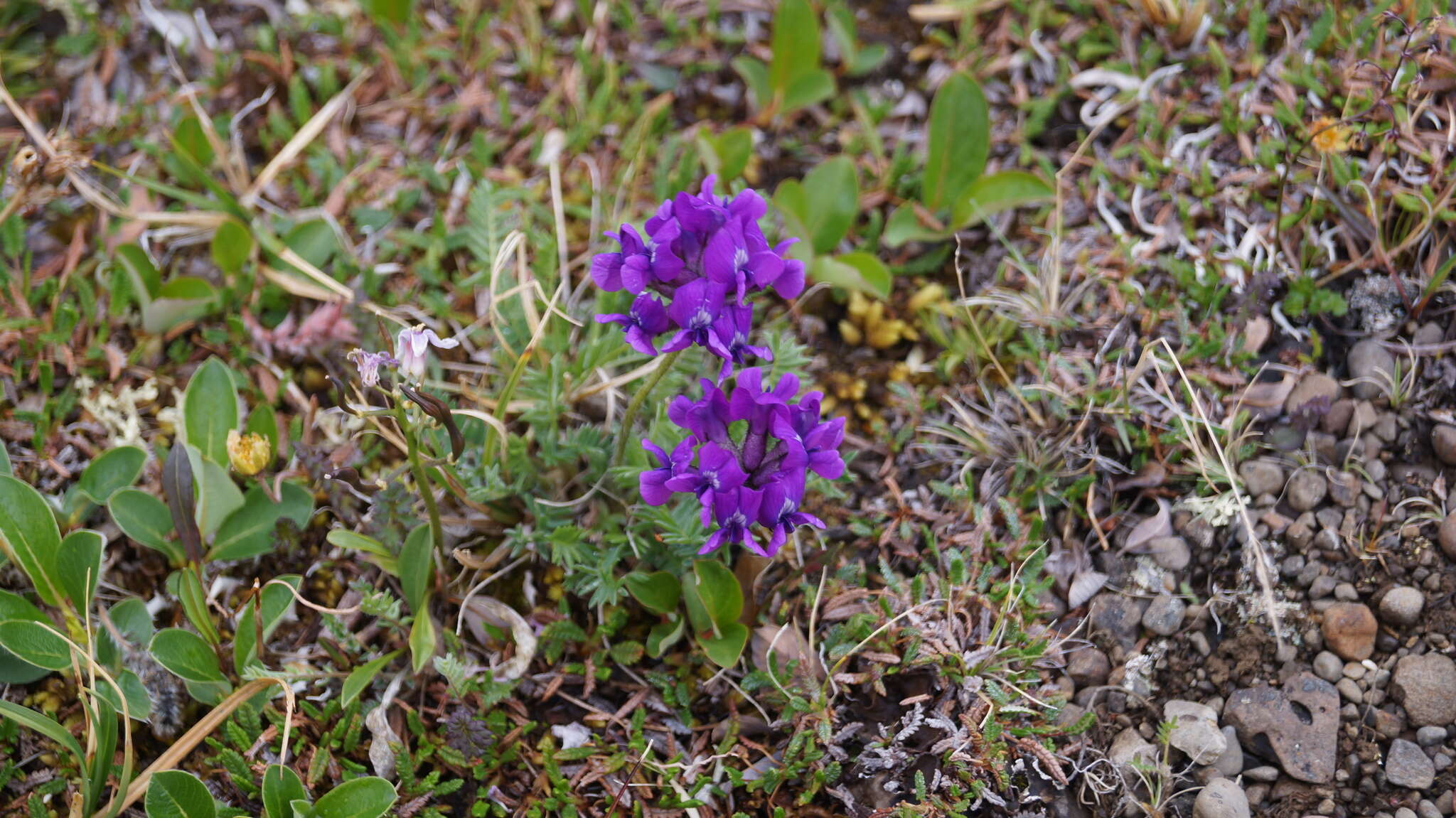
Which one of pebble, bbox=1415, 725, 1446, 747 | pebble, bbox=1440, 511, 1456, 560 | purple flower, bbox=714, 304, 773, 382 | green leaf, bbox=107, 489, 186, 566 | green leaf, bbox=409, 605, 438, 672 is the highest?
purple flower, bbox=714, 304, 773, 382

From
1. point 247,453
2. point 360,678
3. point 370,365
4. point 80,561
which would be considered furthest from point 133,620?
point 370,365

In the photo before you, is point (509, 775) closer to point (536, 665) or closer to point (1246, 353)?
point (536, 665)

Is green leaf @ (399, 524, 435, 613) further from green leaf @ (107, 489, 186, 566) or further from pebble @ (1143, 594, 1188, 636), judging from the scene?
pebble @ (1143, 594, 1188, 636)

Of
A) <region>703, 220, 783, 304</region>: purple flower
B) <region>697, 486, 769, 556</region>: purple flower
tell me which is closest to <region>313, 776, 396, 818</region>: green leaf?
<region>697, 486, 769, 556</region>: purple flower

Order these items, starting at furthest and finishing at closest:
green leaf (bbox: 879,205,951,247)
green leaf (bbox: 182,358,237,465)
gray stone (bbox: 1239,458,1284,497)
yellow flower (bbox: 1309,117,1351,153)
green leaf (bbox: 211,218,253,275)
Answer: green leaf (bbox: 879,205,951,247)
green leaf (bbox: 211,218,253,275)
yellow flower (bbox: 1309,117,1351,153)
green leaf (bbox: 182,358,237,465)
gray stone (bbox: 1239,458,1284,497)

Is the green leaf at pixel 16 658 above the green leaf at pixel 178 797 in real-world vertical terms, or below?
above

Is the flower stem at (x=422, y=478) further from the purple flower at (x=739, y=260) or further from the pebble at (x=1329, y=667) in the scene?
the pebble at (x=1329, y=667)

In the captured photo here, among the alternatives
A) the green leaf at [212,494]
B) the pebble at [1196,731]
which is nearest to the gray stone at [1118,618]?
the pebble at [1196,731]
